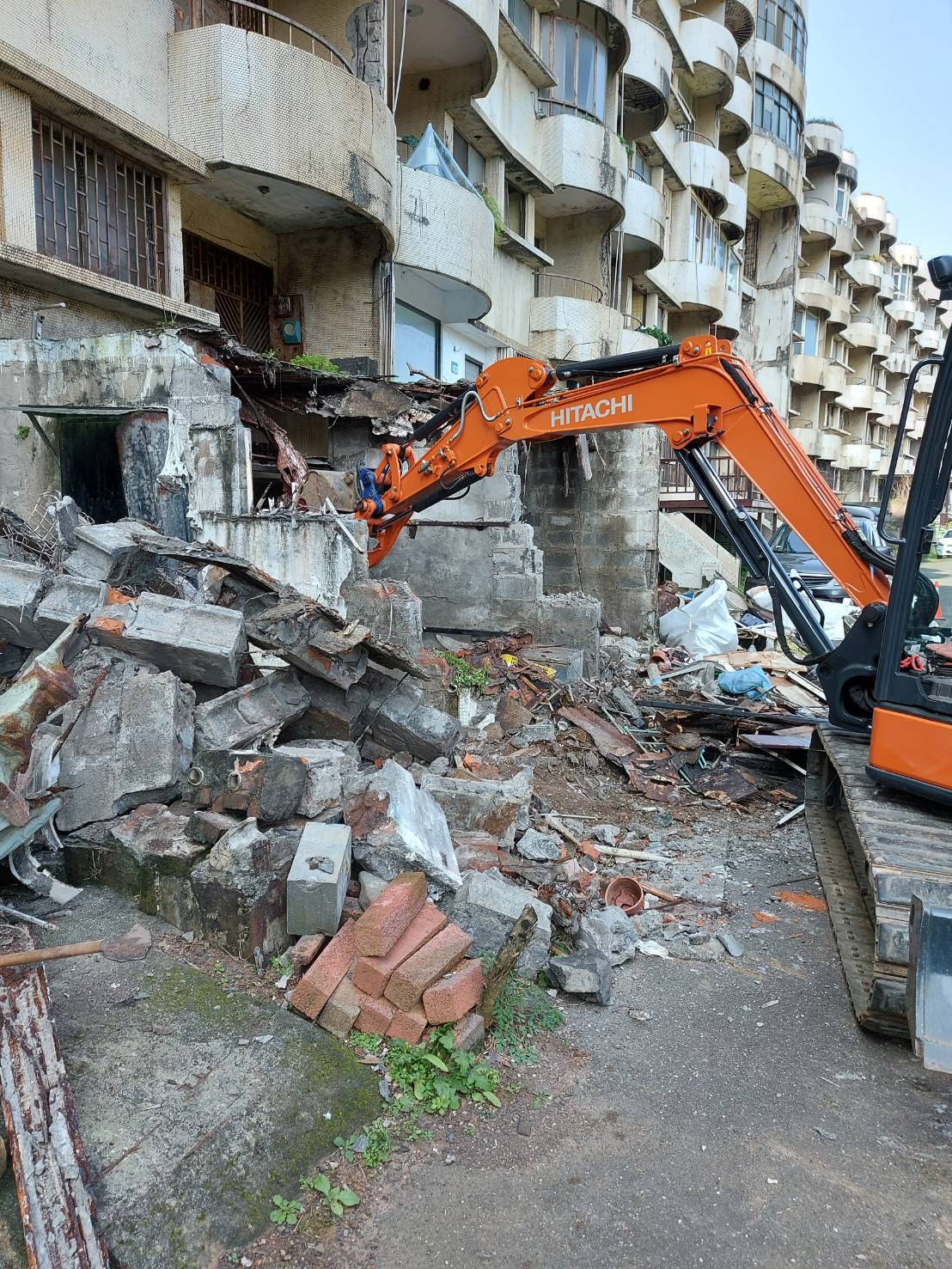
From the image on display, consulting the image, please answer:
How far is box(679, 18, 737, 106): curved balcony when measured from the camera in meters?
22.7

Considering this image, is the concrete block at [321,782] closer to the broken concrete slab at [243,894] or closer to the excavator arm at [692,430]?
the broken concrete slab at [243,894]

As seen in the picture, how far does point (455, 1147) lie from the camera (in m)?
2.94

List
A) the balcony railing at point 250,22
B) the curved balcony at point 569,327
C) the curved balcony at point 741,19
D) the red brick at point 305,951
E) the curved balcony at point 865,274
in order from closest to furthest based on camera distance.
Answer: the red brick at point 305,951, the balcony railing at point 250,22, the curved balcony at point 569,327, the curved balcony at point 741,19, the curved balcony at point 865,274

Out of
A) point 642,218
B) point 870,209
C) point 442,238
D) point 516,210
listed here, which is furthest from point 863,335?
point 442,238

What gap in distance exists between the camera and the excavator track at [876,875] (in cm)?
323

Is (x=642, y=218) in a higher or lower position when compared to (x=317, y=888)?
higher

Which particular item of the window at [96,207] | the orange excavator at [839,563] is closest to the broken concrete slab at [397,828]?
the orange excavator at [839,563]

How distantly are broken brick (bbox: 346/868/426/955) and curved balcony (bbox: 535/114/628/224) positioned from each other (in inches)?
665

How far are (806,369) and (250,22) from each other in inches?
1225

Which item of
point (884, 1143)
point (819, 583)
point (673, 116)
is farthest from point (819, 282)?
point (884, 1143)

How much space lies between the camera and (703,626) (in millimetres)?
12469

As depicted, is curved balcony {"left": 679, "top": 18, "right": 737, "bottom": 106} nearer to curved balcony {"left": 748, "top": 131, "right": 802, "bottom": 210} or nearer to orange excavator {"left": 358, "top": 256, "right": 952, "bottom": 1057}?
curved balcony {"left": 748, "top": 131, "right": 802, "bottom": 210}

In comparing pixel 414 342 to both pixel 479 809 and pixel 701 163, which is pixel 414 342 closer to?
pixel 479 809

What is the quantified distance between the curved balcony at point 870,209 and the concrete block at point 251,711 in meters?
50.3
